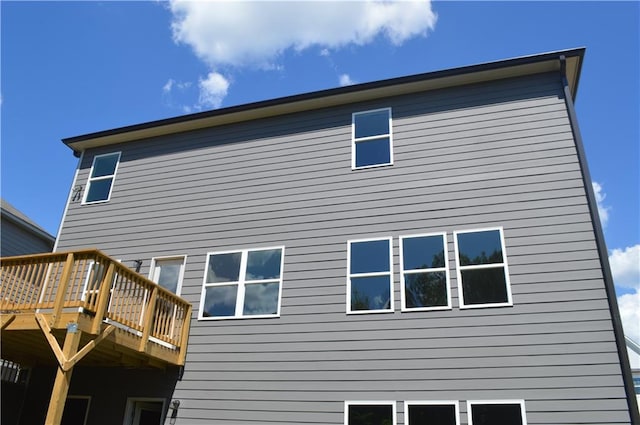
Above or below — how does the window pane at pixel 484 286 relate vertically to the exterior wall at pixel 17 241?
below

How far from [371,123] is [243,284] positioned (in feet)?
13.7

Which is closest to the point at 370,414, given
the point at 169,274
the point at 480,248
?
the point at 480,248

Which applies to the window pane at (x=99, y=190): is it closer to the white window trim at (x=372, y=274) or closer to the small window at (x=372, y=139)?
the small window at (x=372, y=139)

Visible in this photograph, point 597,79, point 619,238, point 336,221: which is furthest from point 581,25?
point 336,221

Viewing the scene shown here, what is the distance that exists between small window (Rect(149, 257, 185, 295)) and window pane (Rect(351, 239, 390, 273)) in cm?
366

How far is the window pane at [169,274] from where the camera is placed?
9.27m

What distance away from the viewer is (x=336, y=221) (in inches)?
336

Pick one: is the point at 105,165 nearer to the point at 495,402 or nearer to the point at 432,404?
the point at 432,404

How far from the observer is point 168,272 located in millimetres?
9461

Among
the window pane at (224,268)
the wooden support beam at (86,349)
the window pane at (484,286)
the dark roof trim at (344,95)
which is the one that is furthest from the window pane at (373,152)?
the wooden support beam at (86,349)

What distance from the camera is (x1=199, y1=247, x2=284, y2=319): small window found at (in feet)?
27.6

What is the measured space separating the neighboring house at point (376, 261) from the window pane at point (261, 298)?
0.09 feet

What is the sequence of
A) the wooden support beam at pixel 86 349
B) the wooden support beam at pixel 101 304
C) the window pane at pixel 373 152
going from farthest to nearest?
the window pane at pixel 373 152
the wooden support beam at pixel 101 304
the wooden support beam at pixel 86 349

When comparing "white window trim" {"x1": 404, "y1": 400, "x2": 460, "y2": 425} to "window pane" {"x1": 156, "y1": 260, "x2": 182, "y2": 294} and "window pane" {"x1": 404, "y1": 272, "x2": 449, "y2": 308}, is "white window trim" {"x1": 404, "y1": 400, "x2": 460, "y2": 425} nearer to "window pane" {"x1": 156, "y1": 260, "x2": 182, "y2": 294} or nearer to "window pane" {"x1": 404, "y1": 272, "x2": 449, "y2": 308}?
"window pane" {"x1": 404, "y1": 272, "x2": 449, "y2": 308}
